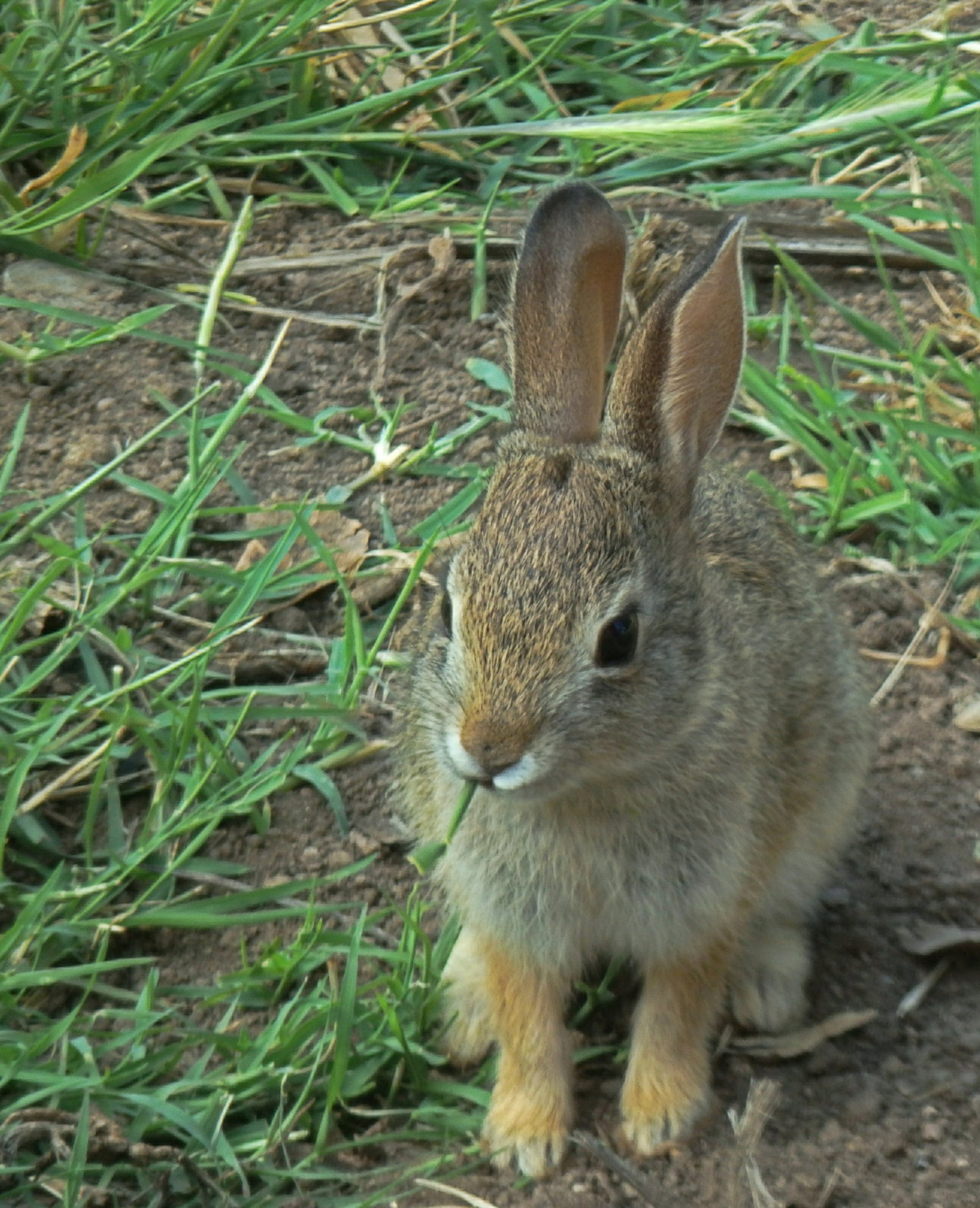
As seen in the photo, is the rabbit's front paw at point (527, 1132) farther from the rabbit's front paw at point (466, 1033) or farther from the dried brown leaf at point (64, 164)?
the dried brown leaf at point (64, 164)

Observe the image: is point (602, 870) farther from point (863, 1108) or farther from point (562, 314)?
point (562, 314)

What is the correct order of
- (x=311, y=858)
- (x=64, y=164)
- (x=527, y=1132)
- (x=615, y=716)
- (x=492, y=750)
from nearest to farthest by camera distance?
(x=492, y=750), (x=615, y=716), (x=527, y=1132), (x=311, y=858), (x=64, y=164)

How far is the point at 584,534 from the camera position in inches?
141

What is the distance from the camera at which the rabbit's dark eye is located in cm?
354

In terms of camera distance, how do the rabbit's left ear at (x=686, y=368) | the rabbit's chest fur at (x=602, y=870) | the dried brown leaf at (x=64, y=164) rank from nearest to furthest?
the rabbit's left ear at (x=686, y=368)
the rabbit's chest fur at (x=602, y=870)
the dried brown leaf at (x=64, y=164)

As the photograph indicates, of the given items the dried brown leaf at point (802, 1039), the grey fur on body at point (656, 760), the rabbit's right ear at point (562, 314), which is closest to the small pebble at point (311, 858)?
the grey fur on body at point (656, 760)

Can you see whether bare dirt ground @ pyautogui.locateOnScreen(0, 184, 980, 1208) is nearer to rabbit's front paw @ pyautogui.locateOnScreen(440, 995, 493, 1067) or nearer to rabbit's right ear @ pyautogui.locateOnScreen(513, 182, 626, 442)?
rabbit's front paw @ pyautogui.locateOnScreen(440, 995, 493, 1067)

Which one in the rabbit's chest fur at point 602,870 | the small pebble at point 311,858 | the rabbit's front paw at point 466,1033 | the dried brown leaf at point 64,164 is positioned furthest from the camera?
the dried brown leaf at point 64,164

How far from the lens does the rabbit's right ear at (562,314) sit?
4.03 metres

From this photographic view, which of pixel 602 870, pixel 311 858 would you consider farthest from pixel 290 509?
pixel 602 870

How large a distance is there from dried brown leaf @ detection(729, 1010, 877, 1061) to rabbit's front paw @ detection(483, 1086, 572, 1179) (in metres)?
0.56

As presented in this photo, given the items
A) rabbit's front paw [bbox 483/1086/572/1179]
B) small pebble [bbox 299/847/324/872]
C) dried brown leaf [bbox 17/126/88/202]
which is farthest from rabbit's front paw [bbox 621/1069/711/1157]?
dried brown leaf [bbox 17/126/88/202]

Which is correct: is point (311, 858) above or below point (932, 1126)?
above

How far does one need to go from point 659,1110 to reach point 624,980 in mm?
522
